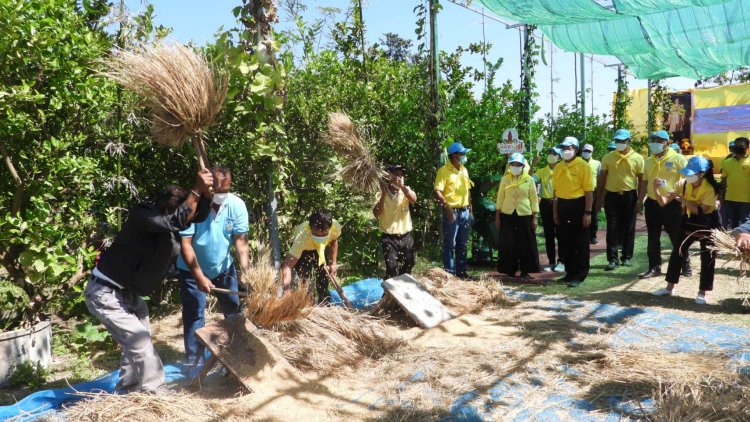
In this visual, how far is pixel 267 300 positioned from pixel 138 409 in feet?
3.79

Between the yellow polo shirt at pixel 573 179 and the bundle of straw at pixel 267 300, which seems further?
the yellow polo shirt at pixel 573 179

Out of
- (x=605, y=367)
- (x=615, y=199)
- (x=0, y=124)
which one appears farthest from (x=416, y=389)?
(x=615, y=199)

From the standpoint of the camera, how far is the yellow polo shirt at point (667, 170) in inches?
267

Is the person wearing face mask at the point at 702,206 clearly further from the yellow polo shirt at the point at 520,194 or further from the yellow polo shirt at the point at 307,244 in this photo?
the yellow polo shirt at the point at 307,244

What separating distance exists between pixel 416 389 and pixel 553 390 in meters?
0.90

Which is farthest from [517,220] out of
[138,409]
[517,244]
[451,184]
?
[138,409]

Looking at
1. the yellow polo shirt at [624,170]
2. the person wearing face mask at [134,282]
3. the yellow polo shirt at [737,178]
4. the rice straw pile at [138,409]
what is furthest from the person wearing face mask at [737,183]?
the rice straw pile at [138,409]

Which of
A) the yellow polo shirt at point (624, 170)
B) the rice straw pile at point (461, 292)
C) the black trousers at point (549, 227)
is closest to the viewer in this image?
the rice straw pile at point (461, 292)

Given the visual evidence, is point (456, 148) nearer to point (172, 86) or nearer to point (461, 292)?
point (461, 292)

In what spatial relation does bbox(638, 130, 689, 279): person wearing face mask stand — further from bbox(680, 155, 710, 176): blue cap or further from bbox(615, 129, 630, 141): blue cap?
bbox(680, 155, 710, 176): blue cap

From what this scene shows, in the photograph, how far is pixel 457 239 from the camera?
22.8 ft

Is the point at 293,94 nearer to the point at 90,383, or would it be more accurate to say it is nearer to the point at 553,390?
the point at 90,383

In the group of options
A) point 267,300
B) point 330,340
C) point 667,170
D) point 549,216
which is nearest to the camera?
point 267,300

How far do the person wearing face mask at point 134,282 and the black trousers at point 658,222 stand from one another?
5.50 meters
